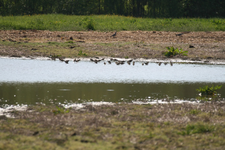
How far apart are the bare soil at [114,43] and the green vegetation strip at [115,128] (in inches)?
381

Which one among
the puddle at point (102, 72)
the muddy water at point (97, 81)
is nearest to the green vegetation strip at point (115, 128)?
the muddy water at point (97, 81)

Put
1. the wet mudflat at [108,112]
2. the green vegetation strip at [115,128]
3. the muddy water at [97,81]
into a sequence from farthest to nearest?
the muddy water at [97,81]
the wet mudflat at [108,112]
the green vegetation strip at [115,128]

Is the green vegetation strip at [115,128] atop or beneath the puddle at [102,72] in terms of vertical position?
atop

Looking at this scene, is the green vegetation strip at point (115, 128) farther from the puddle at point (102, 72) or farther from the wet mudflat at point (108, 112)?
the puddle at point (102, 72)

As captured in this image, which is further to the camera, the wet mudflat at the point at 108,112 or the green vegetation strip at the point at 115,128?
the wet mudflat at the point at 108,112

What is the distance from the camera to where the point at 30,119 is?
236 inches

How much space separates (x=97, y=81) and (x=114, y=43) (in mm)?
8733

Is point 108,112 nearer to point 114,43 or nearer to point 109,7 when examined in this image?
point 114,43

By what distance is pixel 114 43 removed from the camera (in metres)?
19.3

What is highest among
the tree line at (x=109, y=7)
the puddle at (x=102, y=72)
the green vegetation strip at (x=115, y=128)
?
the tree line at (x=109, y=7)

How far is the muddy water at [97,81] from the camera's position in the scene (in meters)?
8.55

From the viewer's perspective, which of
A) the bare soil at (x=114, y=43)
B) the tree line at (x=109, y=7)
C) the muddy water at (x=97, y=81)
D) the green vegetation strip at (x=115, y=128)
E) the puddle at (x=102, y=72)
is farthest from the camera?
the tree line at (x=109, y=7)

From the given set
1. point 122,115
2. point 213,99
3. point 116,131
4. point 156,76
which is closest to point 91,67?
point 156,76

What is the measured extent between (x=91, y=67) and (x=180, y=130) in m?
8.36
